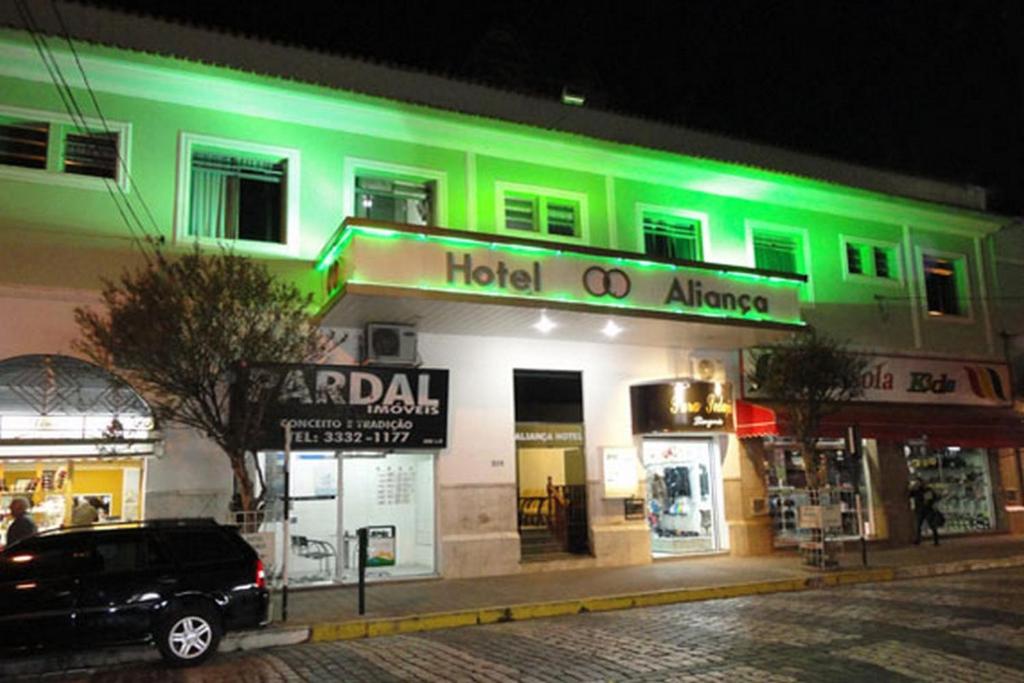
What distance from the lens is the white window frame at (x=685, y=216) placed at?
59.5 feet

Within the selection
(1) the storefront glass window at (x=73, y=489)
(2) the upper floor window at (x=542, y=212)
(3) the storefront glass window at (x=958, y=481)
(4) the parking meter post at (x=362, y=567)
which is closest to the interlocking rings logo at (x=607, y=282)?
(2) the upper floor window at (x=542, y=212)

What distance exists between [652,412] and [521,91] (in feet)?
24.3

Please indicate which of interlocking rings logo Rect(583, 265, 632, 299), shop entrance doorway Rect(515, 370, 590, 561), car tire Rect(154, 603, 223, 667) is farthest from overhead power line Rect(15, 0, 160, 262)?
interlocking rings logo Rect(583, 265, 632, 299)

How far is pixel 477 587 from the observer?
14.0 meters

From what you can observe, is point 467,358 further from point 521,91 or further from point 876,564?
point 876,564

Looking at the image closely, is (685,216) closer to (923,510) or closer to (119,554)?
(923,510)

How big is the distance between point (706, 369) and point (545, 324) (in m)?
4.63

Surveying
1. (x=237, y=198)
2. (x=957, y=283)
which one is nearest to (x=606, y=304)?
(x=237, y=198)

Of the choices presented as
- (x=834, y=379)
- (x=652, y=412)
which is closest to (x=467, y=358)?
(x=652, y=412)

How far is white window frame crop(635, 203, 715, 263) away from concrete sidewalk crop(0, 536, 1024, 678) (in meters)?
6.69

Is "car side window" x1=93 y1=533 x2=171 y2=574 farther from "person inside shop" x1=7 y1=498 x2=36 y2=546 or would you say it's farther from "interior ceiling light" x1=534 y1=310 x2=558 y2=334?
"interior ceiling light" x1=534 y1=310 x2=558 y2=334

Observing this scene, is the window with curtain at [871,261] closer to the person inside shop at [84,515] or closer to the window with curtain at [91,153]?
the window with curtain at [91,153]

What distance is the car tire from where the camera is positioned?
9.23m

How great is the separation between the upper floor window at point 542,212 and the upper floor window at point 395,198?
1.51 meters
